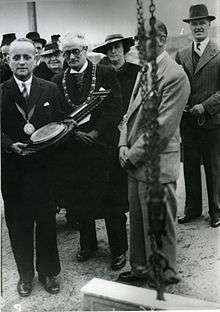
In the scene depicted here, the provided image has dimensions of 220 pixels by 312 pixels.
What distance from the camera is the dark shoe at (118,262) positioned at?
227 cm

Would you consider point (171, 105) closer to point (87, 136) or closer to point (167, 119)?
point (167, 119)

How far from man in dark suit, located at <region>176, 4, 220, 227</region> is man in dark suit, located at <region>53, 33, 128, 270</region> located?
448mm

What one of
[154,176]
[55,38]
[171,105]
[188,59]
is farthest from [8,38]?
[154,176]

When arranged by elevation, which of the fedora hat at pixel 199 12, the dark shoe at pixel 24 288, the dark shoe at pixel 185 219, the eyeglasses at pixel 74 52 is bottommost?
the dark shoe at pixel 24 288

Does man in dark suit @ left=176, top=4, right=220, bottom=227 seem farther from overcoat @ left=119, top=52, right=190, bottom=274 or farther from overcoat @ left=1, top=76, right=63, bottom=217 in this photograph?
overcoat @ left=1, top=76, right=63, bottom=217

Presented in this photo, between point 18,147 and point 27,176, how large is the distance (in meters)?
0.14

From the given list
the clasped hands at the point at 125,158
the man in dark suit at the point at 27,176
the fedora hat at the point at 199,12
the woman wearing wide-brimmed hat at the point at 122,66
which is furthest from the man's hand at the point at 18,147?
the fedora hat at the point at 199,12

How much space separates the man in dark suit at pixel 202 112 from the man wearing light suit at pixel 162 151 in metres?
0.56

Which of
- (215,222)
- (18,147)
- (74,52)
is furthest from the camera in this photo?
(215,222)

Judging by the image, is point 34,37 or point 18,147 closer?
point 18,147

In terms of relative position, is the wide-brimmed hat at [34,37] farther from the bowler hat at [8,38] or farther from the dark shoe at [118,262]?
the dark shoe at [118,262]

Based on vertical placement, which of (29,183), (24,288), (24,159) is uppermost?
(24,159)

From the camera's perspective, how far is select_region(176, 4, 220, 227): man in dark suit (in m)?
2.42

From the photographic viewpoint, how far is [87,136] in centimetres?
224
